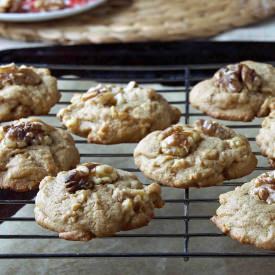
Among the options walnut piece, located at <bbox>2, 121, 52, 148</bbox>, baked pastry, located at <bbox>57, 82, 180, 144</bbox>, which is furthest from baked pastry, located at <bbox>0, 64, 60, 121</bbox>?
walnut piece, located at <bbox>2, 121, 52, 148</bbox>

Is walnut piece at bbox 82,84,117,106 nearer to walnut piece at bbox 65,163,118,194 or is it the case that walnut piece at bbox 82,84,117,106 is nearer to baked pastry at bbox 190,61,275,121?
baked pastry at bbox 190,61,275,121

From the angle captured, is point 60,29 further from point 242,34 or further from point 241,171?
point 241,171

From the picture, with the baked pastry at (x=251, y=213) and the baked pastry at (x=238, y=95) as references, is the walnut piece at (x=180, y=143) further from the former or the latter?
the baked pastry at (x=238, y=95)

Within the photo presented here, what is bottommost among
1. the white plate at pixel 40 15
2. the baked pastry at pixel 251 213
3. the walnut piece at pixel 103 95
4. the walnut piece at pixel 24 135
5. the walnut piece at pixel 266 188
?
the baked pastry at pixel 251 213

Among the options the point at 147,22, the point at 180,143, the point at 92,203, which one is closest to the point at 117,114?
the point at 180,143

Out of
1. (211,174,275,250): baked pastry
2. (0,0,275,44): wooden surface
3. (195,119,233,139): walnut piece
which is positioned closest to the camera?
(211,174,275,250): baked pastry

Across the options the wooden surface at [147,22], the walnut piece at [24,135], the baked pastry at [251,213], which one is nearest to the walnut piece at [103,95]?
the walnut piece at [24,135]

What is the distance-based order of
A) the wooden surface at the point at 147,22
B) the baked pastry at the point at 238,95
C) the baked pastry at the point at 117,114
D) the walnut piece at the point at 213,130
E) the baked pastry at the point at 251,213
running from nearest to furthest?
1. the baked pastry at the point at 251,213
2. the walnut piece at the point at 213,130
3. the baked pastry at the point at 117,114
4. the baked pastry at the point at 238,95
5. the wooden surface at the point at 147,22

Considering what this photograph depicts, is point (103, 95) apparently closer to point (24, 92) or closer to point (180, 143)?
point (24, 92)

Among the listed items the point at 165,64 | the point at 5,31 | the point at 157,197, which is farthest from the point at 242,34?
the point at 157,197
